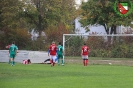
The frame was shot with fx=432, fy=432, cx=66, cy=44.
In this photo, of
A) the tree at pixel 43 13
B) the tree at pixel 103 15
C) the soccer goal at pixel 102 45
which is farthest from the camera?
the tree at pixel 43 13

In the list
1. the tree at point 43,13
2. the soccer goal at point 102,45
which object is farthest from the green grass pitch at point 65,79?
the tree at point 43,13

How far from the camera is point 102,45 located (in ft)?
140

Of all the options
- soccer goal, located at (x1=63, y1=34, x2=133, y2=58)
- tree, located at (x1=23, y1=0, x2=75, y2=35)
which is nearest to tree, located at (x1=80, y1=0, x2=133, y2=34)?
tree, located at (x1=23, y1=0, x2=75, y2=35)

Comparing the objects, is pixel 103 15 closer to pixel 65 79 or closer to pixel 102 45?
pixel 102 45

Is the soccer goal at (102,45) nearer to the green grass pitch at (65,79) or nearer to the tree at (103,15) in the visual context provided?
the tree at (103,15)

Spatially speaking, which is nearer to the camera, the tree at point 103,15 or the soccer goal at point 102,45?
the soccer goal at point 102,45

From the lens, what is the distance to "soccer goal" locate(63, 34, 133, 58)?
41.2 m

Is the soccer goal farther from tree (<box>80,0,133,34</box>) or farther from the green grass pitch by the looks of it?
the green grass pitch

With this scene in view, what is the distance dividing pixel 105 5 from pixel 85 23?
4.03 m

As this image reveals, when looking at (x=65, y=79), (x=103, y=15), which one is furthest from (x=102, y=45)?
(x=65, y=79)

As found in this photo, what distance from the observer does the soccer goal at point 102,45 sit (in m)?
41.2

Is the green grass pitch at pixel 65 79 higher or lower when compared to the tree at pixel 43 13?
lower

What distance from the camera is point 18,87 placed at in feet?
54.3

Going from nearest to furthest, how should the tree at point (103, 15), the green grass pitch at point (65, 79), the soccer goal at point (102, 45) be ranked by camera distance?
the green grass pitch at point (65, 79)
the soccer goal at point (102, 45)
the tree at point (103, 15)
